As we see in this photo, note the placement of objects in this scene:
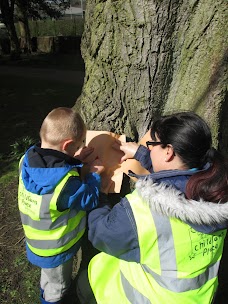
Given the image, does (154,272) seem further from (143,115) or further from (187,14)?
(187,14)

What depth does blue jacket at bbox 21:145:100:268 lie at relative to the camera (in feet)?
6.17

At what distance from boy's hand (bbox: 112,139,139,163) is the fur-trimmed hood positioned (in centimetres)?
74

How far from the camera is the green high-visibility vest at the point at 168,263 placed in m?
1.55

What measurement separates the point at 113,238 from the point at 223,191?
0.57 meters

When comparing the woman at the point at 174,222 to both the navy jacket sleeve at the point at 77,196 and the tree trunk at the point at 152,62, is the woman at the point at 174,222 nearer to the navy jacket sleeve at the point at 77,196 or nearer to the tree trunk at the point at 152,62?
the navy jacket sleeve at the point at 77,196

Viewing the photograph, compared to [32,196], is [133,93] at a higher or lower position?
higher

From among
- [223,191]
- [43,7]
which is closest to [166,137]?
[223,191]

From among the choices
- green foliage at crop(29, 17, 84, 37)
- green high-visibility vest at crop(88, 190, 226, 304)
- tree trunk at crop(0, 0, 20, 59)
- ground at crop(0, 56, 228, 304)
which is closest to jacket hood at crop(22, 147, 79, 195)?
green high-visibility vest at crop(88, 190, 226, 304)

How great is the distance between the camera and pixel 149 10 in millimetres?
2117

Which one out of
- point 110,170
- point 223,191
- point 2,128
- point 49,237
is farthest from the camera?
point 2,128

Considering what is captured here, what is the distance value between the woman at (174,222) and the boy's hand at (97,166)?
1.46ft

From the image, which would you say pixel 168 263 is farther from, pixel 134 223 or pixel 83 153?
pixel 83 153

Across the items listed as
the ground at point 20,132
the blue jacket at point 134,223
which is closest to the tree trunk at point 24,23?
the ground at point 20,132

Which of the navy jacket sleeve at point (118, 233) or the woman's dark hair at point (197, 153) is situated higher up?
the woman's dark hair at point (197, 153)
